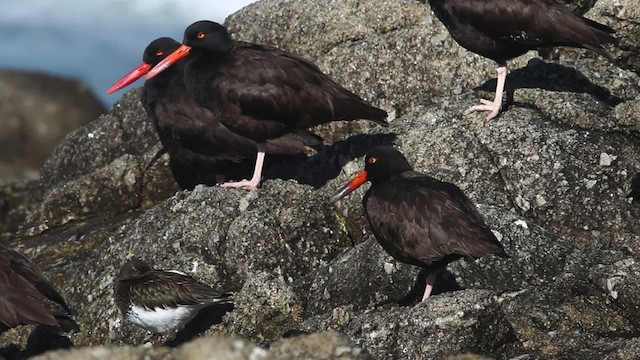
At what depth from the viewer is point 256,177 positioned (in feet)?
37.0

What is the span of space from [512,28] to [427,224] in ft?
11.4

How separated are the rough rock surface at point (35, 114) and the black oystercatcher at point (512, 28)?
16.9 metres

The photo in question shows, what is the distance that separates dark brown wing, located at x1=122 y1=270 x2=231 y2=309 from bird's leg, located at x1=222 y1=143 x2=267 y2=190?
5.43 ft

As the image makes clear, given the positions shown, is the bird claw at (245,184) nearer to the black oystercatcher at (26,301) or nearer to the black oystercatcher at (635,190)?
the black oystercatcher at (26,301)

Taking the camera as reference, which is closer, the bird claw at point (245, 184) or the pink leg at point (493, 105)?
the bird claw at point (245, 184)

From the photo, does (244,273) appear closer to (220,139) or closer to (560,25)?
(220,139)

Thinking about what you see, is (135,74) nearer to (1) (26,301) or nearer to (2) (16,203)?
(2) (16,203)

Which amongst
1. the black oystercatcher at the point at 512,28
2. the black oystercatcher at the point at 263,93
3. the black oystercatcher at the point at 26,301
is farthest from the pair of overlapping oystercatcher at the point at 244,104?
the black oystercatcher at the point at 26,301

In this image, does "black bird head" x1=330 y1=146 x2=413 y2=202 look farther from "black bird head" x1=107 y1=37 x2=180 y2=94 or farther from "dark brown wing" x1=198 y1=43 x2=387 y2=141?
"black bird head" x1=107 y1=37 x2=180 y2=94

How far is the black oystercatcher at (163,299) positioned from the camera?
9.34 m

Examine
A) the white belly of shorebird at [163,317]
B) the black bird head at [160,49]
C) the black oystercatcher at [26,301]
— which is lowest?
the white belly of shorebird at [163,317]

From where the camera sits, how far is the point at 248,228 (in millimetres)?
10398

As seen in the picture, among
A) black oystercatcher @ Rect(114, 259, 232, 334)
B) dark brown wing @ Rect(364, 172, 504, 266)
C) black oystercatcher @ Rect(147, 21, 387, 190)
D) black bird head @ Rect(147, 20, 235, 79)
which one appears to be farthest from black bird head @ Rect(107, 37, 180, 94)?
dark brown wing @ Rect(364, 172, 504, 266)

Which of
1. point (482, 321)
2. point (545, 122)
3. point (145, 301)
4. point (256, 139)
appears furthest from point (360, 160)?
point (482, 321)
